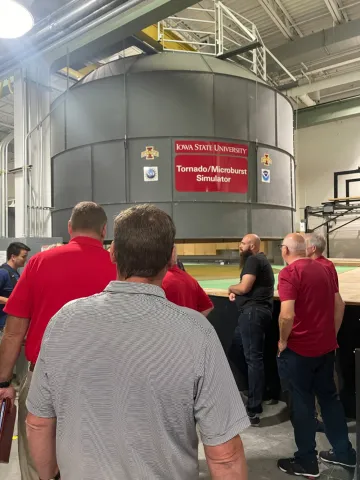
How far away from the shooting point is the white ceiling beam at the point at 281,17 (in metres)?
8.74

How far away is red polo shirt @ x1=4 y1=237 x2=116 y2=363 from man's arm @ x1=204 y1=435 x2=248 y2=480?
1126mm

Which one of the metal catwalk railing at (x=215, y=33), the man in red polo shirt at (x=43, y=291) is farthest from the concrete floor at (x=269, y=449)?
the metal catwalk railing at (x=215, y=33)

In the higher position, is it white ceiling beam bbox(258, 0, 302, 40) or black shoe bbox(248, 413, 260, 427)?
white ceiling beam bbox(258, 0, 302, 40)

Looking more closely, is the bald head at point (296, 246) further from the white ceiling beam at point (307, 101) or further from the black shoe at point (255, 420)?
the white ceiling beam at point (307, 101)

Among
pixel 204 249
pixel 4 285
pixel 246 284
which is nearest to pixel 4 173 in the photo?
pixel 204 249

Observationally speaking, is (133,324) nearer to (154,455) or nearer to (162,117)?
(154,455)

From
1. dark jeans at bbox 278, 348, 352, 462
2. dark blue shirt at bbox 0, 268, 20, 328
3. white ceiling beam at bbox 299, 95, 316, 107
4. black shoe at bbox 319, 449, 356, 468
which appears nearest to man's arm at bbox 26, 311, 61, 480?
dark jeans at bbox 278, 348, 352, 462

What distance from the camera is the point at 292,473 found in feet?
9.46

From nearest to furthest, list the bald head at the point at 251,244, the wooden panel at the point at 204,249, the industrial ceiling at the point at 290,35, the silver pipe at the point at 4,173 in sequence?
the bald head at the point at 251,244 < the industrial ceiling at the point at 290,35 < the silver pipe at the point at 4,173 < the wooden panel at the point at 204,249

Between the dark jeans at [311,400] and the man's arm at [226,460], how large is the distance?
6.51 feet

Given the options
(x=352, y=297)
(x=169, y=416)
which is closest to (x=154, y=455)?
(x=169, y=416)

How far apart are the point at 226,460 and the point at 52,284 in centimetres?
130

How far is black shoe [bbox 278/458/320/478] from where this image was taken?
2.84 m

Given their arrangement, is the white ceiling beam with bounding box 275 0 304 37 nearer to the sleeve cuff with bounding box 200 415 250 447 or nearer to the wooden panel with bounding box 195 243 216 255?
the wooden panel with bounding box 195 243 216 255
